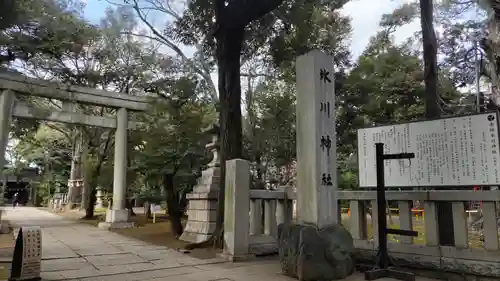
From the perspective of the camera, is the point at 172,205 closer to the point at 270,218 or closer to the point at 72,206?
the point at 270,218

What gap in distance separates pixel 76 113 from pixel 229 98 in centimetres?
849

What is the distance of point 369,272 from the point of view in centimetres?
454

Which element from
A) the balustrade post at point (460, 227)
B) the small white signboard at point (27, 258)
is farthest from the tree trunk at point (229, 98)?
the balustrade post at point (460, 227)

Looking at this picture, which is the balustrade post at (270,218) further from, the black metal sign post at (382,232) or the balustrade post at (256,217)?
the black metal sign post at (382,232)

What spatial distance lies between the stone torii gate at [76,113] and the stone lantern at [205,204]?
5.22 metres

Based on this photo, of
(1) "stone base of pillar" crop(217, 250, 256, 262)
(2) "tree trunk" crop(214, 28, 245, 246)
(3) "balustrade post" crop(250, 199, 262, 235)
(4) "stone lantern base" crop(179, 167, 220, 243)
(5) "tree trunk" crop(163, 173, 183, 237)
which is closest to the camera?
(1) "stone base of pillar" crop(217, 250, 256, 262)

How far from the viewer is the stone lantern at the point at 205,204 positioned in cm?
816

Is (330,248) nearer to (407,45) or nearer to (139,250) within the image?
(139,250)

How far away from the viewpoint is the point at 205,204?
27.2 ft

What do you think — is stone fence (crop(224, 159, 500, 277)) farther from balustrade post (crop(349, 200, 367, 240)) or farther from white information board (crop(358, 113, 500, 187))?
white information board (crop(358, 113, 500, 187))

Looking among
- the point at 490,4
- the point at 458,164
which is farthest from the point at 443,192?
the point at 490,4

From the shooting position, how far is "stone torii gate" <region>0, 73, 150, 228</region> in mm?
11453

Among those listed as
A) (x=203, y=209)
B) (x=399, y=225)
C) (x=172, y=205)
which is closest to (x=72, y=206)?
(x=172, y=205)

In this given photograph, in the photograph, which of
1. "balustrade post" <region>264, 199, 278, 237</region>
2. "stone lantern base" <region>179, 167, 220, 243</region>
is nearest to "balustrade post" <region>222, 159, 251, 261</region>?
"balustrade post" <region>264, 199, 278, 237</region>
